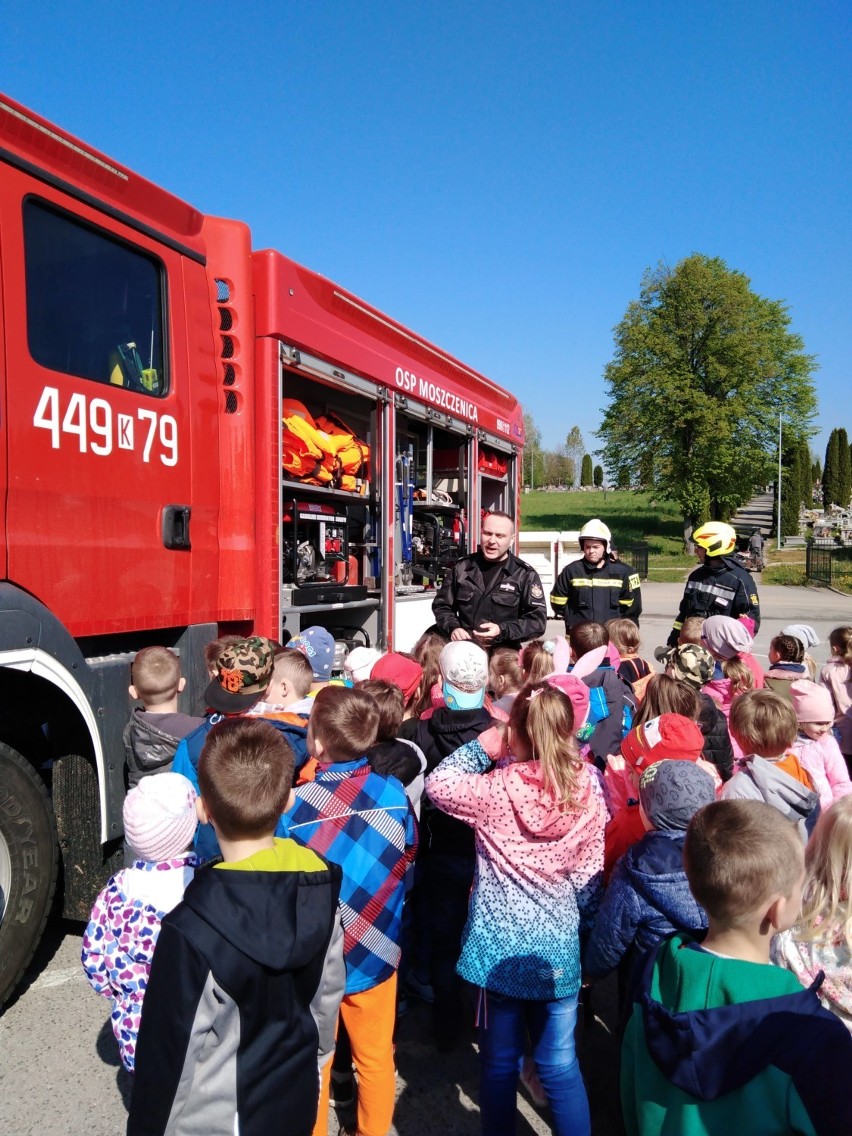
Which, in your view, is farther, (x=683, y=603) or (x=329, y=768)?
(x=683, y=603)

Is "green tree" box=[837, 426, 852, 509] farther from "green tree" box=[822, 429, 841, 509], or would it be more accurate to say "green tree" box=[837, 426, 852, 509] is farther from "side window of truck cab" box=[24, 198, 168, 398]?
"side window of truck cab" box=[24, 198, 168, 398]

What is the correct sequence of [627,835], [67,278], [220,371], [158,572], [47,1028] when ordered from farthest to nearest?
[220,371] < [158,572] < [67,278] < [47,1028] < [627,835]

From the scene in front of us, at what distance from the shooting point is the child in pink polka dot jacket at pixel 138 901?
1991 mm

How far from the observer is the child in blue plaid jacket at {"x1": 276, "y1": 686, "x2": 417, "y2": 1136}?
2.28 m

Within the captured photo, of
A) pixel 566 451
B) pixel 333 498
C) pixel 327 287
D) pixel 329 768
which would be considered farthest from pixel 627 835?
pixel 566 451

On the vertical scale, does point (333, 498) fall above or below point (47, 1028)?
above

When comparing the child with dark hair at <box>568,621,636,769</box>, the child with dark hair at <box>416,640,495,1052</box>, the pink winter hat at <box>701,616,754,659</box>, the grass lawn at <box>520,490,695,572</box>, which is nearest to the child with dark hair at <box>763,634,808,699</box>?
the pink winter hat at <box>701,616,754,659</box>

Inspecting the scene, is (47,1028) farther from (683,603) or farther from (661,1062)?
(683,603)

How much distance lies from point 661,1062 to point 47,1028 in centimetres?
236

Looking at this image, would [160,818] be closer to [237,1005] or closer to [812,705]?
[237,1005]

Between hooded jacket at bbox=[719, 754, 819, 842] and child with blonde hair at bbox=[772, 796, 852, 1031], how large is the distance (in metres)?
0.85

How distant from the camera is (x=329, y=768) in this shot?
2365 mm

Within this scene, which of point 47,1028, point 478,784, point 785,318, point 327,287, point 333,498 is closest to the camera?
point 478,784

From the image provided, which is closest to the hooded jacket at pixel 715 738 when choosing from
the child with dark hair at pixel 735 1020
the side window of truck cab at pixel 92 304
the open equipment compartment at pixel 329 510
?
the child with dark hair at pixel 735 1020
